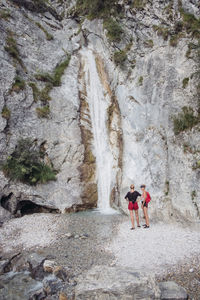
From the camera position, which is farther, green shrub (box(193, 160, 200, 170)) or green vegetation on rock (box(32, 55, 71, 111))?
green vegetation on rock (box(32, 55, 71, 111))

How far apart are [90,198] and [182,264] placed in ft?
25.4

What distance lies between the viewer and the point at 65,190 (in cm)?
1281

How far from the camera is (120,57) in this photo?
14.4m

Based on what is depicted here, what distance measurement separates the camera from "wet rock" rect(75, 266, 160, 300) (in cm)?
440

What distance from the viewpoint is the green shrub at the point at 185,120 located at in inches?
404

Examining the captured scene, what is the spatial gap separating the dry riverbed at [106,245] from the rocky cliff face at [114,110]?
171 centimetres

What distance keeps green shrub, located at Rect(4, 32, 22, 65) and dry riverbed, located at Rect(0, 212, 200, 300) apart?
502 inches

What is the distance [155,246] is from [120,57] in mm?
12532

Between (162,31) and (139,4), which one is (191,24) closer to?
(162,31)

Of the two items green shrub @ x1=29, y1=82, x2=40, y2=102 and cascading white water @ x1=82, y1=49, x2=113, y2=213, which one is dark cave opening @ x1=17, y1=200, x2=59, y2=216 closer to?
cascading white water @ x1=82, y1=49, x2=113, y2=213

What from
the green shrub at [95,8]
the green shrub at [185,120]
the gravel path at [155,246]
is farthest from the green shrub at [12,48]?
the gravel path at [155,246]

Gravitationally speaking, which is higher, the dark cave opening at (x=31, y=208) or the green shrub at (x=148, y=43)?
the green shrub at (x=148, y=43)

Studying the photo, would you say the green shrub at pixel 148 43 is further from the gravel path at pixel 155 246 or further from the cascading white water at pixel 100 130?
the gravel path at pixel 155 246

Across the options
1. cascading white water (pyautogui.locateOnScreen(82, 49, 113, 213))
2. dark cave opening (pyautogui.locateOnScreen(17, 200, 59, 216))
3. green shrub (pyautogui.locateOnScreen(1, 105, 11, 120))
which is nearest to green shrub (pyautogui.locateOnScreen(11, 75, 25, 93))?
green shrub (pyautogui.locateOnScreen(1, 105, 11, 120))
